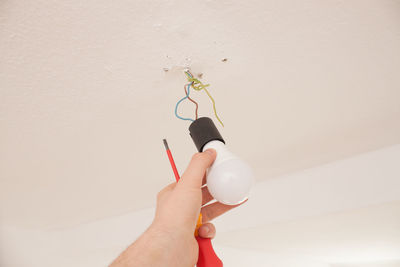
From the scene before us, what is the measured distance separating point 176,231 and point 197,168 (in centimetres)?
11

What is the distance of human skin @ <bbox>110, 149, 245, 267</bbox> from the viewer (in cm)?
36

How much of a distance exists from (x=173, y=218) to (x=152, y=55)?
1.02ft

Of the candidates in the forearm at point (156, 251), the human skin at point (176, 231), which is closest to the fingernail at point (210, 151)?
the human skin at point (176, 231)

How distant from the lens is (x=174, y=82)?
526 mm

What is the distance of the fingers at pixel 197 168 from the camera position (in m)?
0.38

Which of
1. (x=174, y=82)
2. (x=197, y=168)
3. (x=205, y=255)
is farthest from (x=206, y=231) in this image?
(x=174, y=82)

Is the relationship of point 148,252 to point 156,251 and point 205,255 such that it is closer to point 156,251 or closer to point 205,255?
point 156,251

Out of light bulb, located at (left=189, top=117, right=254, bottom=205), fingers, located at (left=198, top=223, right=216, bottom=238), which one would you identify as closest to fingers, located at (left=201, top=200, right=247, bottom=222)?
fingers, located at (left=198, top=223, right=216, bottom=238)

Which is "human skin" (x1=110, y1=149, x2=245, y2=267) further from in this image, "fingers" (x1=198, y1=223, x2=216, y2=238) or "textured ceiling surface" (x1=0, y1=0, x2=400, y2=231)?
"textured ceiling surface" (x1=0, y1=0, x2=400, y2=231)

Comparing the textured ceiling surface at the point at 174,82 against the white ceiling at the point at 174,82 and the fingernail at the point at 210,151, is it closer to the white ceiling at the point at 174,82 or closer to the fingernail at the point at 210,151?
the white ceiling at the point at 174,82

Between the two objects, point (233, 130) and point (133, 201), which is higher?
point (133, 201)

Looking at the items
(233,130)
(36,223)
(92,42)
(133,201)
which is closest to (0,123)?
(92,42)

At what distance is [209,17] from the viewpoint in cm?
41

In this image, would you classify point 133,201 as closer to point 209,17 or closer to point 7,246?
point 7,246
